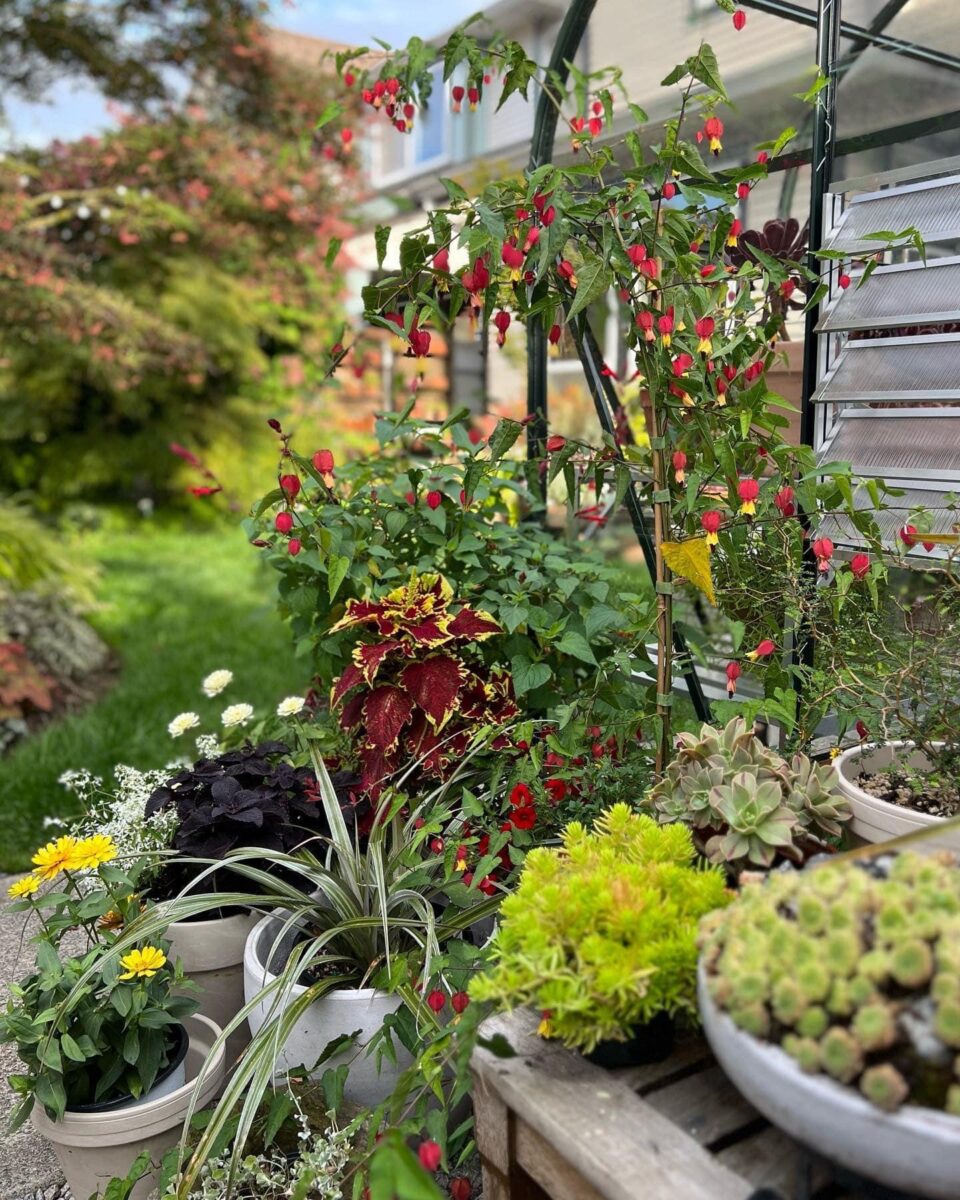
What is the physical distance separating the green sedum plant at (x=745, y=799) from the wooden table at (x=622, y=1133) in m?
0.25

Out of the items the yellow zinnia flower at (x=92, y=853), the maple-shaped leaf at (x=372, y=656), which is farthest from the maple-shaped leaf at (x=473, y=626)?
the yellow zinnia flower at (x=92, y=853)

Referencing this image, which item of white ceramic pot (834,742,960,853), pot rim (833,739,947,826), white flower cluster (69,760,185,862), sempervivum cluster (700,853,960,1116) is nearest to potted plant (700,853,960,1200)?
sempervivum cluster (700,853,960,1116)

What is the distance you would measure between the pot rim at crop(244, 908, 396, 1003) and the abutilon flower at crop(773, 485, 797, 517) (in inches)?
37.9

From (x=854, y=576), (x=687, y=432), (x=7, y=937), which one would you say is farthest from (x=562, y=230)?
(x=7, y=937)

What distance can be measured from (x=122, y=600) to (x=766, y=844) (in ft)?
16.4

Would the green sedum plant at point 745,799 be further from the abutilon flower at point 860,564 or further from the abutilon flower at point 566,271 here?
the abutilon flower at point 566,271

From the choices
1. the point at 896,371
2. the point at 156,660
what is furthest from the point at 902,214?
the point at 156,660

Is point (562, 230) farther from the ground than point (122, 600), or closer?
farther from the ground

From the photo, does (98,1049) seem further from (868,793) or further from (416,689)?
(868,793)

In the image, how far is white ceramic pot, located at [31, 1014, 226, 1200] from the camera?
1.39m

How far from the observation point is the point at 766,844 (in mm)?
1230

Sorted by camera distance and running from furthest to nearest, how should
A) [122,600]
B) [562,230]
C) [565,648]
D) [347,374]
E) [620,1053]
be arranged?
1. [347,374]
2. [122,600]
3. [565,648]
4. [562,230]
5. [620,1053]

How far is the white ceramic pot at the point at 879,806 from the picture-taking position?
1.24m

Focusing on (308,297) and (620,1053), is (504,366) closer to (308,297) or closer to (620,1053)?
(308,297)
